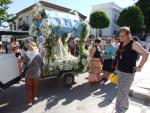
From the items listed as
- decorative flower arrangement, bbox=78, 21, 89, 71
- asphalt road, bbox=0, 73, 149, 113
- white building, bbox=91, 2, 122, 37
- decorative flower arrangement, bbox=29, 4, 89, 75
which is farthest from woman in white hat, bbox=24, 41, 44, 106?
white building, bbox=91, 2, 122, 37

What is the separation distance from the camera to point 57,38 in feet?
31.4

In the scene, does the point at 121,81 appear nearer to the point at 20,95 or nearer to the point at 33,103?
the point at 33,103

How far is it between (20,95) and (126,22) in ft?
138

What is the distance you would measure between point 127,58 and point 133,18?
43911mm

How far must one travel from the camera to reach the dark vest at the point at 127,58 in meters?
5.73

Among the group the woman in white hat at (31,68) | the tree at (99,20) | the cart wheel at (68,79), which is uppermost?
the tree at (99,20)

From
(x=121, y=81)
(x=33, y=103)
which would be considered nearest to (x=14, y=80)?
(x=33, y=103)

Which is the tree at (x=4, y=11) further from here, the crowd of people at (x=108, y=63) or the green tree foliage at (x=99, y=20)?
the crowd of people at (x=108, y=63)

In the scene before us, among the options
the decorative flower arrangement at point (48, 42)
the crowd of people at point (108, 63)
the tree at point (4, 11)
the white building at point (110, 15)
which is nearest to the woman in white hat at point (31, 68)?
the crowd of people at point (108, 63)

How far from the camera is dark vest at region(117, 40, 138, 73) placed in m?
5.73

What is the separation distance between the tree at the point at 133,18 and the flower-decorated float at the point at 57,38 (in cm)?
3869

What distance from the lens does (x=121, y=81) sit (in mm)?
5934

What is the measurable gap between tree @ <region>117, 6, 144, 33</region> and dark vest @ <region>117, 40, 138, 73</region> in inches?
1689

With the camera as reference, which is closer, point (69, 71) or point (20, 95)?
point (20, 95)
